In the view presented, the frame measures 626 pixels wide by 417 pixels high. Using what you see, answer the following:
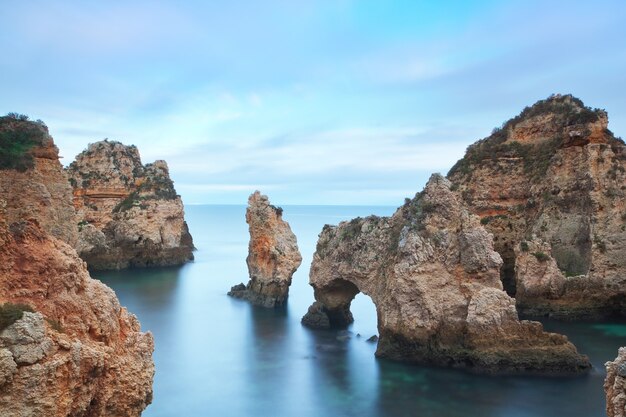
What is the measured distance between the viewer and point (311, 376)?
2353cm

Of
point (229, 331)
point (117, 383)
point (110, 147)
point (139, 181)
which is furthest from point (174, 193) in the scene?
point (117, 383)

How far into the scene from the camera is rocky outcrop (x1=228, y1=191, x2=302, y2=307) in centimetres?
3694

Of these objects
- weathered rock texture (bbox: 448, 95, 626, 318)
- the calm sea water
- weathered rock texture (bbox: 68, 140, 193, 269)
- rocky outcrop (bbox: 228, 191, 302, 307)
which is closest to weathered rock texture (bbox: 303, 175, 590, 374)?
the calm sea water

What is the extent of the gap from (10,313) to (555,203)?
Result: 33.9 meters

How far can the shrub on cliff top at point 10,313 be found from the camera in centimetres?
854

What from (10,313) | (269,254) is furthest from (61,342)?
(269,254)

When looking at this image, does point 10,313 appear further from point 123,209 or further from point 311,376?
point 123,209

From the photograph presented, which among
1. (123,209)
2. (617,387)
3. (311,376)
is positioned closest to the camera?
(617,387)

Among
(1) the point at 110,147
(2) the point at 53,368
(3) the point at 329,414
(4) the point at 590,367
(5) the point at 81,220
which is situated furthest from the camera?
(1) the point at 110,147

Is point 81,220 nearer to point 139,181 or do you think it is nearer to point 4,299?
point 139,181

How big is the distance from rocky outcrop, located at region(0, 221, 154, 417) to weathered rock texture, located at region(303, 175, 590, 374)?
520 inches

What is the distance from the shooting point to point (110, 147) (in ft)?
190

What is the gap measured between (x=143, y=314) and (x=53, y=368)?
28.7 metres

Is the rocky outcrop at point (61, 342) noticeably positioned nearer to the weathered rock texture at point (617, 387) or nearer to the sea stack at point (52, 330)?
the sea stack at point (52, 330)
